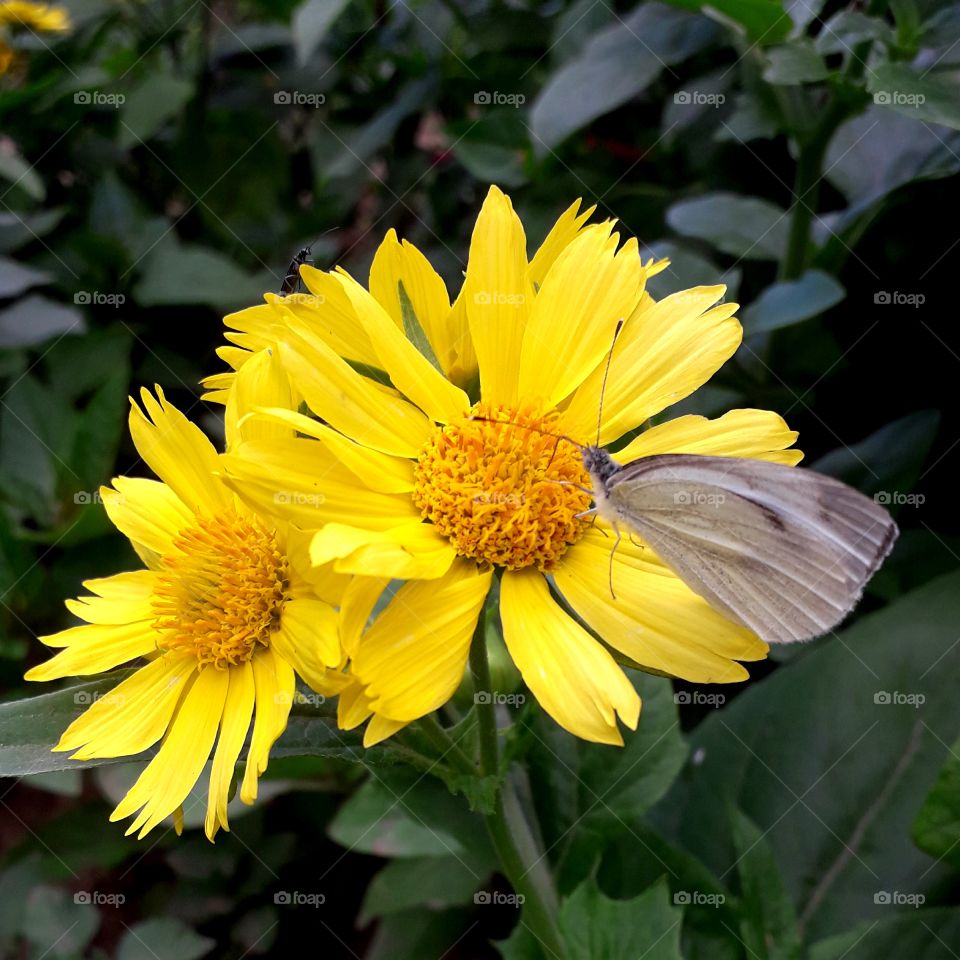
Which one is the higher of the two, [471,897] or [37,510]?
[37,510]

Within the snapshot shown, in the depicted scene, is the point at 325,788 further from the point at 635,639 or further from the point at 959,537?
the point at 959,537

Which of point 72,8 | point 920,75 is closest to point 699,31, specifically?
point 920,75

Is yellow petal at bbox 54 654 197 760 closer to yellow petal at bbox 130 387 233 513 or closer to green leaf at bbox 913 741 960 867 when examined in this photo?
yellow petal at bbox 130 387 233 513

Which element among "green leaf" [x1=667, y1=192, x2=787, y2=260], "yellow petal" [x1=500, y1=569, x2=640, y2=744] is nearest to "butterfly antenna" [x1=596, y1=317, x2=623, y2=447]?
"yellow petal" [x1=500, y1=569, x2=640, y2=744]
